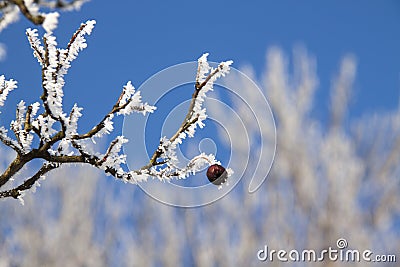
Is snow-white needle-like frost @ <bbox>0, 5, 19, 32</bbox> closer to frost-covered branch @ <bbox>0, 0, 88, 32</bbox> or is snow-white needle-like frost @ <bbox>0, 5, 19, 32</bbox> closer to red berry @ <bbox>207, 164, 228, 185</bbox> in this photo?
frost-covered branch @ <bbox>0, 0, 88, 32</bbox>

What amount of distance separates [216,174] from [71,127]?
1.65 ft

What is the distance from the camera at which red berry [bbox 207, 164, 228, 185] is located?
1621mm

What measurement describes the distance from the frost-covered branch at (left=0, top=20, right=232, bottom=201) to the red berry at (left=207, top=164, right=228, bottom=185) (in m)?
0.13

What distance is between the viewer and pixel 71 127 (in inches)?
56.2

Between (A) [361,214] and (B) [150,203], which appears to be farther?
(B) [150,203]

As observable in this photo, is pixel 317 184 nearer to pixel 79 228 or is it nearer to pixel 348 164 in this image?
pixel 348 164

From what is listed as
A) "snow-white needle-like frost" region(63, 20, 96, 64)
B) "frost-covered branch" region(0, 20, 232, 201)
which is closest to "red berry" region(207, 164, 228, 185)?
"frost-covered branch" region(0, 20, 232, 201)

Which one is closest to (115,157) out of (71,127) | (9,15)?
(71,127)

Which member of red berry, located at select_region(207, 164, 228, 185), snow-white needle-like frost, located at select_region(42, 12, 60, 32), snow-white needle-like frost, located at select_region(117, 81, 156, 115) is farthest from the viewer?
red berry, located at select_region(207, 164, 228, 185)

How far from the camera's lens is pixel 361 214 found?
6340 millimetres

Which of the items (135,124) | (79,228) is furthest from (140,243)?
(135,124)

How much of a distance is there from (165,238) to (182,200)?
79cm

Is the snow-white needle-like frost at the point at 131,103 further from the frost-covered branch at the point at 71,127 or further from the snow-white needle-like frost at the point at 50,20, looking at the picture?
the snow-white needle-like frost at the point at 50,20

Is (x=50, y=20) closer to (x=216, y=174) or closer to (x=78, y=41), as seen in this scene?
(x=78, y=41)
